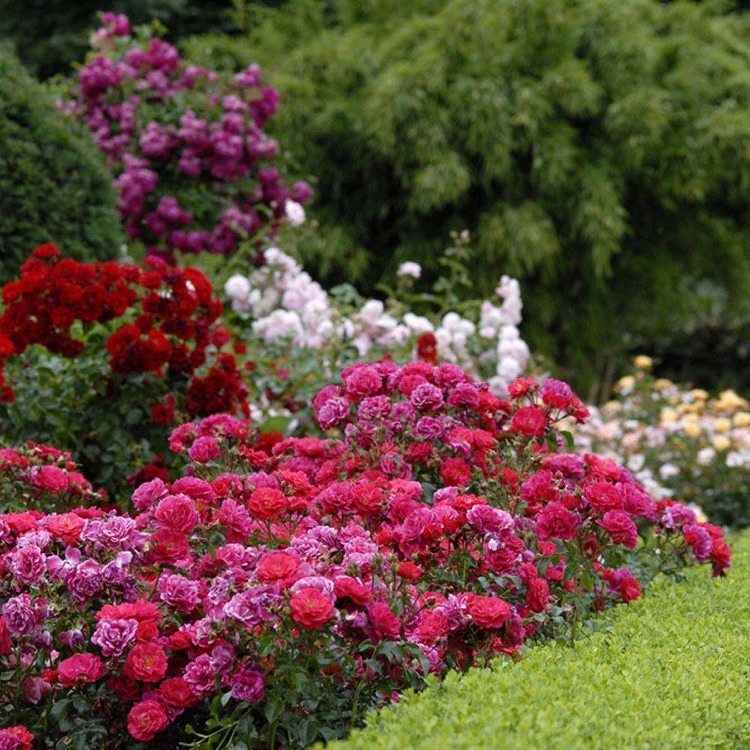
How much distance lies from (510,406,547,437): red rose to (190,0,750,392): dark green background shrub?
15.5 feet

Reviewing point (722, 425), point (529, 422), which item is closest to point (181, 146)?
point (722, 425)

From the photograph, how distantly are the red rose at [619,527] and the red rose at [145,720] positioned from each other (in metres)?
1.04

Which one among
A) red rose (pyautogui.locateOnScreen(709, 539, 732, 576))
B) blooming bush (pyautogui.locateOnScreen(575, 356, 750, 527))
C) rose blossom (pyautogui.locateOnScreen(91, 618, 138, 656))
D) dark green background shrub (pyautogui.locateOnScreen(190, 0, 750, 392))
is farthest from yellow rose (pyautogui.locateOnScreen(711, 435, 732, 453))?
rose blossom (pyautogui.locateOnScreen(91, 618, 138, 656))

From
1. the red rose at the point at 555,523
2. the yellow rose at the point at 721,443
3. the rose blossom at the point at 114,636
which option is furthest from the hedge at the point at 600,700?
the yellow rose at the point at 721,443

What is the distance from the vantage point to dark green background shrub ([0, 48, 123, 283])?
5035mm

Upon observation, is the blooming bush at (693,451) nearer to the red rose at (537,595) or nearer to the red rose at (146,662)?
the red rose at (537,595)

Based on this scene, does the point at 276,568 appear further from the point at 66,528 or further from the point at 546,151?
the point at 546,151

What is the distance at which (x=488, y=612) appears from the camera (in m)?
2.22

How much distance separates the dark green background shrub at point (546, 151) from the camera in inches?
304

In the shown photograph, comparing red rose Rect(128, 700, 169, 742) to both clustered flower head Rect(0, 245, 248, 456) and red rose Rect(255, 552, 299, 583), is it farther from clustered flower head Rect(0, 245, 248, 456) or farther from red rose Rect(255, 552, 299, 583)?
clustered flower head Rect(0, 245, 248, 456)

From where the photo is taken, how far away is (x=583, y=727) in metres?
1.86

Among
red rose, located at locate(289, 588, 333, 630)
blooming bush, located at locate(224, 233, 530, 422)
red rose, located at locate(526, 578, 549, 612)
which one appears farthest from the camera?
Result: blooming bush, located at locate(224, 233, 530, 422)

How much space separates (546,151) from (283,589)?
6.14m

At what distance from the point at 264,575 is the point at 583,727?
0.59m
